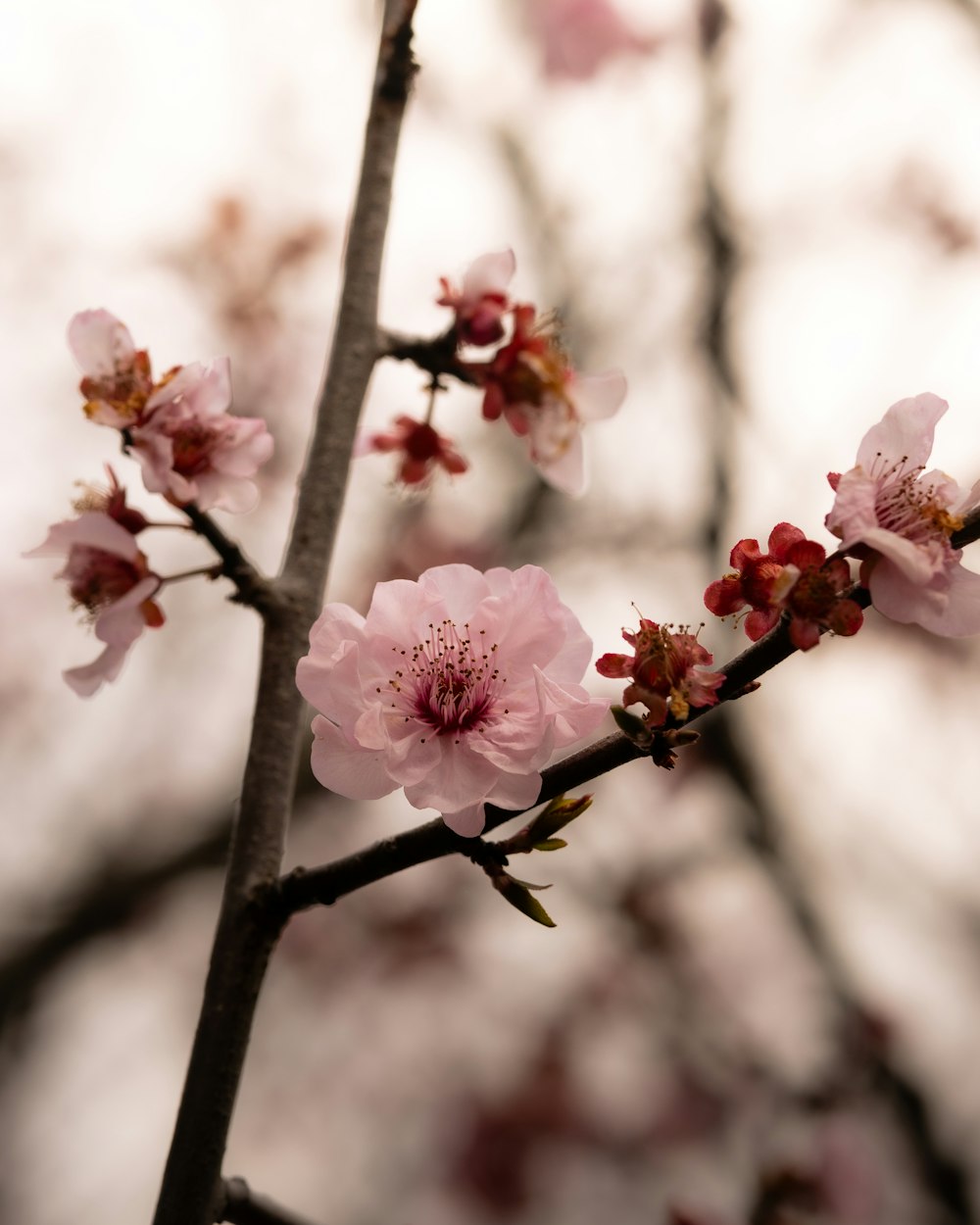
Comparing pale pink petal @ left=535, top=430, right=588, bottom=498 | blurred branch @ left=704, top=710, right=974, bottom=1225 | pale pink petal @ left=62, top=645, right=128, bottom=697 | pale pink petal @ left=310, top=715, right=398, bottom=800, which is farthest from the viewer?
blurred branch @ left=704, top=710, right=974, bottom=1225

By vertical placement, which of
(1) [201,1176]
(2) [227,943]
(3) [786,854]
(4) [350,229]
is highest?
(3) [786,854]

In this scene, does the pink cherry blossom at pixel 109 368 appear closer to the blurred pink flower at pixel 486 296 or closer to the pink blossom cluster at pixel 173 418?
the pink blossom cluster at pixel 173 418

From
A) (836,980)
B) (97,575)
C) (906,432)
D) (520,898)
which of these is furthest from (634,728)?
(836,980)

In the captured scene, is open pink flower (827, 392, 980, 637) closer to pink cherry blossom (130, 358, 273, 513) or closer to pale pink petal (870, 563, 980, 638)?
pale pink petal (870, 563, 980, 638)

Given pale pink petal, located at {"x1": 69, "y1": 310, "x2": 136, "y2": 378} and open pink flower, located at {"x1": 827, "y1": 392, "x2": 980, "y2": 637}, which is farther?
pale pink petal, located at {"x1": 69, "y1": 310, "x2": 136, "y2": 378}

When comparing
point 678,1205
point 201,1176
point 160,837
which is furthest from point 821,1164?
point 201,1176

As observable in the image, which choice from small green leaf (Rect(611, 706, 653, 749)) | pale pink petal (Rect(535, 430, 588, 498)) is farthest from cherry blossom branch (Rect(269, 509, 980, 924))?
pale pink petal (Rect(535, 430, 588, 498))

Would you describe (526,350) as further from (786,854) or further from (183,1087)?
(786,854)
